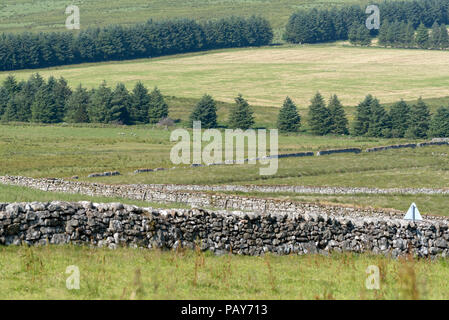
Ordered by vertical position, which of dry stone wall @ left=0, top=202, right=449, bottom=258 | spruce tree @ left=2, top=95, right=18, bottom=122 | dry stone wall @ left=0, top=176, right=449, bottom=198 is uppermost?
dry stone wall @ left=0, top=202, right=449, bottom=258

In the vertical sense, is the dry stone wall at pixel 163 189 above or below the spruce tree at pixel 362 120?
above

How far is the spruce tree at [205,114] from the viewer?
454 feet

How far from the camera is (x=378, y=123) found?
436 feet

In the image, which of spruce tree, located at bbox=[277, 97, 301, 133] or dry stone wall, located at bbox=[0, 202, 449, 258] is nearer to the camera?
dry stone wall, located at bbox=[0, 202, 449, 258]

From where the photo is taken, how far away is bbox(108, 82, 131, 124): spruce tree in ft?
480

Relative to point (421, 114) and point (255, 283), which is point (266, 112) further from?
point (255, 283)

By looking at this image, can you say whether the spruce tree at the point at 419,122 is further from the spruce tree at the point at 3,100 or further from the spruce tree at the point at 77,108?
the spruce tree at the point at 3,100

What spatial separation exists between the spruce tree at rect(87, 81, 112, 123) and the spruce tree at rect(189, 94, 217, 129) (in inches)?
718

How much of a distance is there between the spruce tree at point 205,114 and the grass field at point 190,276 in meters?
118

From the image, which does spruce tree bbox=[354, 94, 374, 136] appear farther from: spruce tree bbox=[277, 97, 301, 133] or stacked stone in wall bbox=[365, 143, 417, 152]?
stacked stone in wall bbox=[365, 143, 417, 152]

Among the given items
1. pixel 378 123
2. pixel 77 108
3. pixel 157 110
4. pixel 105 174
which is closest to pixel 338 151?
pixel 105 174

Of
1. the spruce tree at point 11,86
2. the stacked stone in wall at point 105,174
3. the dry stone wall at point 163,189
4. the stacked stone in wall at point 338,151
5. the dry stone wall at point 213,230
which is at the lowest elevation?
the stacked stone in wall at point 338,151

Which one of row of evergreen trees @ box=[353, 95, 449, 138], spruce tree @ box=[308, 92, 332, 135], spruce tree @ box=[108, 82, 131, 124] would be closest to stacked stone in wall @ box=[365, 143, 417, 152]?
row of evergreen trees @ box=[353, 95, 449, 138]

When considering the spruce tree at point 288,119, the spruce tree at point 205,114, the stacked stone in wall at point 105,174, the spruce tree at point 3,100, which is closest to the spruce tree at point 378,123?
the spruce tree at point 288,119
